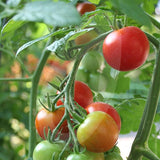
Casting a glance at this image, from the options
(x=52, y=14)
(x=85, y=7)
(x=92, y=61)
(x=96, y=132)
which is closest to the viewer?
(x=52, y=14)

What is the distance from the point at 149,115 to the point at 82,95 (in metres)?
0.09

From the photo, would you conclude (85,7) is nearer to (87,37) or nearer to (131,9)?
(87,37)

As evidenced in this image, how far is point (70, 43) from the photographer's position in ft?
1.51

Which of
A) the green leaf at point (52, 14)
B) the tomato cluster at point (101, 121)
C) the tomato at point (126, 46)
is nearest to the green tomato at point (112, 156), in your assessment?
the tomato cluster at point (101, 121)

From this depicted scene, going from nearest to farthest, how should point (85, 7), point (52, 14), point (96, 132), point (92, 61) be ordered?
point (52, 14), point (96, 132), point (92, 61), point (85, 7)

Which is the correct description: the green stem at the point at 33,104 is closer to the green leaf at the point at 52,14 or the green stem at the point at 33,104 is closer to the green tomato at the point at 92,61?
the green tomato at the point at 92,61

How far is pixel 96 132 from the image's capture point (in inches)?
14.4

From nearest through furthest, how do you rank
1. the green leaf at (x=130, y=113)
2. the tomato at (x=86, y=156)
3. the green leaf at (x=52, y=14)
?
the green leaf at (x=52, y=14), the tomato at (x=86, y=156), the green leaf at (x=130, y=113)

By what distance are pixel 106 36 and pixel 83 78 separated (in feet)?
0.42

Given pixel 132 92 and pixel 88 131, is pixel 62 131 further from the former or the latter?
pixel 132 92

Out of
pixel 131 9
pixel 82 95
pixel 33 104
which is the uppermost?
pixel 131 9

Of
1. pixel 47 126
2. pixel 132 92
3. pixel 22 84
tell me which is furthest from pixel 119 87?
pixel 22 84

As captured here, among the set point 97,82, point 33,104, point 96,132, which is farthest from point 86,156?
point 33,104

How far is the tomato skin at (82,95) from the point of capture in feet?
1.45
